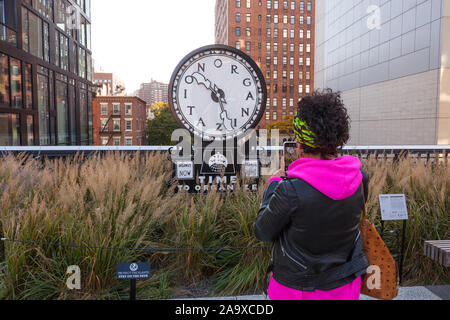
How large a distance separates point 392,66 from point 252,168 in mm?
22571

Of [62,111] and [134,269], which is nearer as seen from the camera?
[134,269]

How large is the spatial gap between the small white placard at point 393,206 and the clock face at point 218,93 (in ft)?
7.42

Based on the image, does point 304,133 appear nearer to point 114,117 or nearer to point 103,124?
point 114,117

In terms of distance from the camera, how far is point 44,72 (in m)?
26.9

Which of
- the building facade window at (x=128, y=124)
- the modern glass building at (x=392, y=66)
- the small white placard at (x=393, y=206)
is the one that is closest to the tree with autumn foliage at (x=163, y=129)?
the building facade window at (x=128, y=124)

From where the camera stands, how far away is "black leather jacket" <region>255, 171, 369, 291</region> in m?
1.83

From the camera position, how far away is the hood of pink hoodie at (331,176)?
71.0 inches

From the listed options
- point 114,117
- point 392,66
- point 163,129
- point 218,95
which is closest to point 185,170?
point 218,95

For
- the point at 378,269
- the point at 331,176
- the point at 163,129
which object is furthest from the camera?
the point at 163,129

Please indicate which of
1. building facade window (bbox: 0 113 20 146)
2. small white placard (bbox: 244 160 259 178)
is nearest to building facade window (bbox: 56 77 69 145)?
building facade window (bbox: 0 113 20 146)

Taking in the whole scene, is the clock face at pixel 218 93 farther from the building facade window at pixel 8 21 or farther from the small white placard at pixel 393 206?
the building facade window at pixel 8 21

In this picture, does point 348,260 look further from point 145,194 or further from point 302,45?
point 302,45

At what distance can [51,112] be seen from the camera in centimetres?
2827

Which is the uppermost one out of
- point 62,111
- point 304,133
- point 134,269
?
point 62,111
